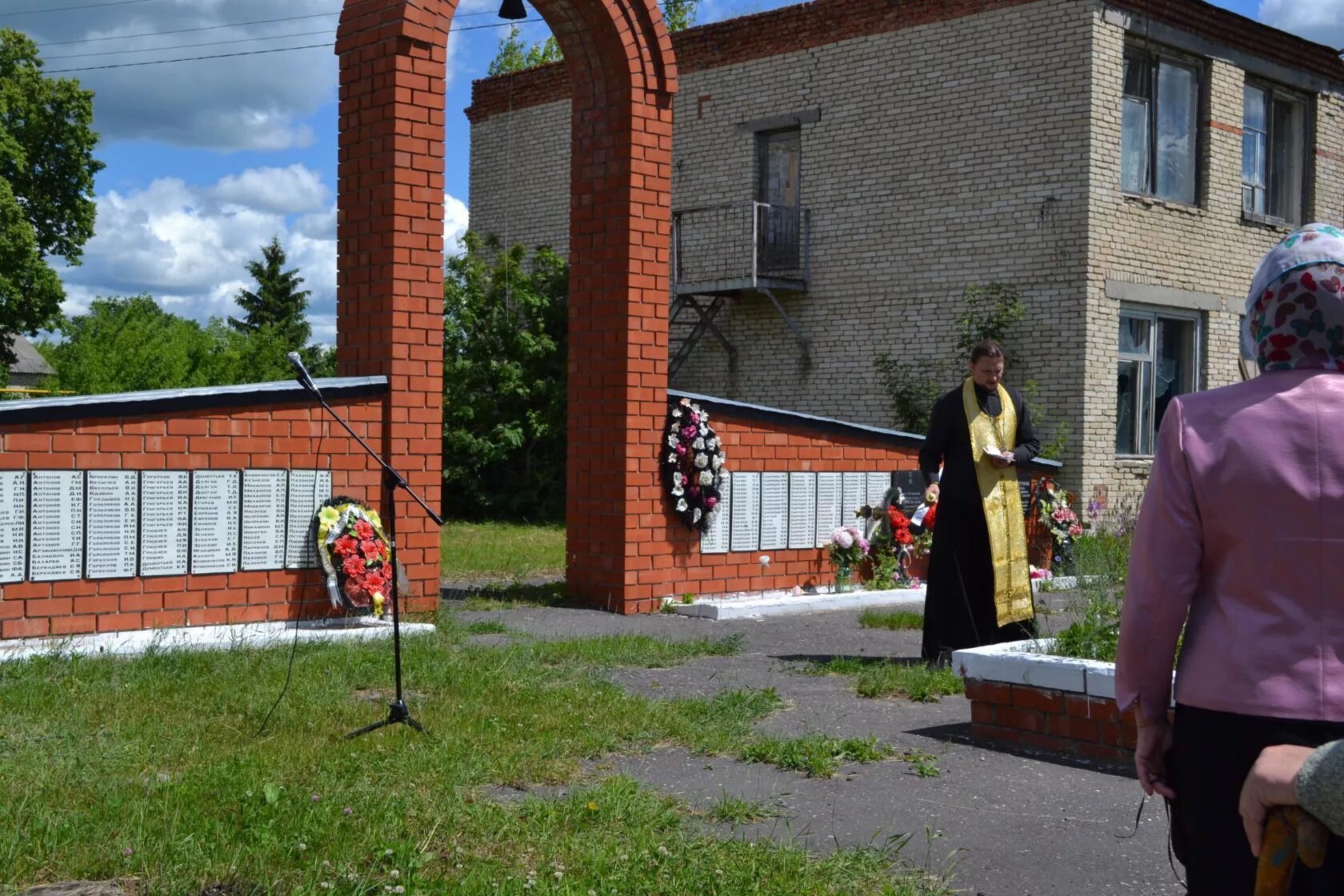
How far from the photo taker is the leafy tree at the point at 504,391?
23.0 metres

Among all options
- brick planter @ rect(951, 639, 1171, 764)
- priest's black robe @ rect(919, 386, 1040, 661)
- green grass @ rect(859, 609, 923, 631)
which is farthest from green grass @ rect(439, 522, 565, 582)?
brick planter @ rect(951, 639, 1171, 764)

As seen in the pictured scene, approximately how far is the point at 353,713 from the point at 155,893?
250 cm

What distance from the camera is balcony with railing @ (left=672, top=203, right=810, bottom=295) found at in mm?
21391

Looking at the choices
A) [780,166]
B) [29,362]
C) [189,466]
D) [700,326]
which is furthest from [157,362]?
[29,362]

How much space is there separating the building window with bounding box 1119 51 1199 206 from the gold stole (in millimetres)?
11301

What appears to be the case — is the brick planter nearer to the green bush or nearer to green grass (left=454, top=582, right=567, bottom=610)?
the green bush

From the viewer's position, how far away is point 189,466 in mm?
9078

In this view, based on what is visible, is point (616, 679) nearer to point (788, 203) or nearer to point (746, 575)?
point (746, 575)

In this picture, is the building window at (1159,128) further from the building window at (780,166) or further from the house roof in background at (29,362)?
the house roof in background at (29,362)

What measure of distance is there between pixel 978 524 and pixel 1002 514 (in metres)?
0.15

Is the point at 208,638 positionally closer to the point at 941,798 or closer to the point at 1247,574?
the point at 941,798

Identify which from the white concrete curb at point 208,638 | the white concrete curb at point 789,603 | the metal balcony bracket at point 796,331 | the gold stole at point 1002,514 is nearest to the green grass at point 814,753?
the gold stole at point 1002,514

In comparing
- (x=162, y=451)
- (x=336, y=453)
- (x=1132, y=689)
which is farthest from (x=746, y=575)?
(x=1132, y=689)

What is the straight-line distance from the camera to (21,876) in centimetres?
422
